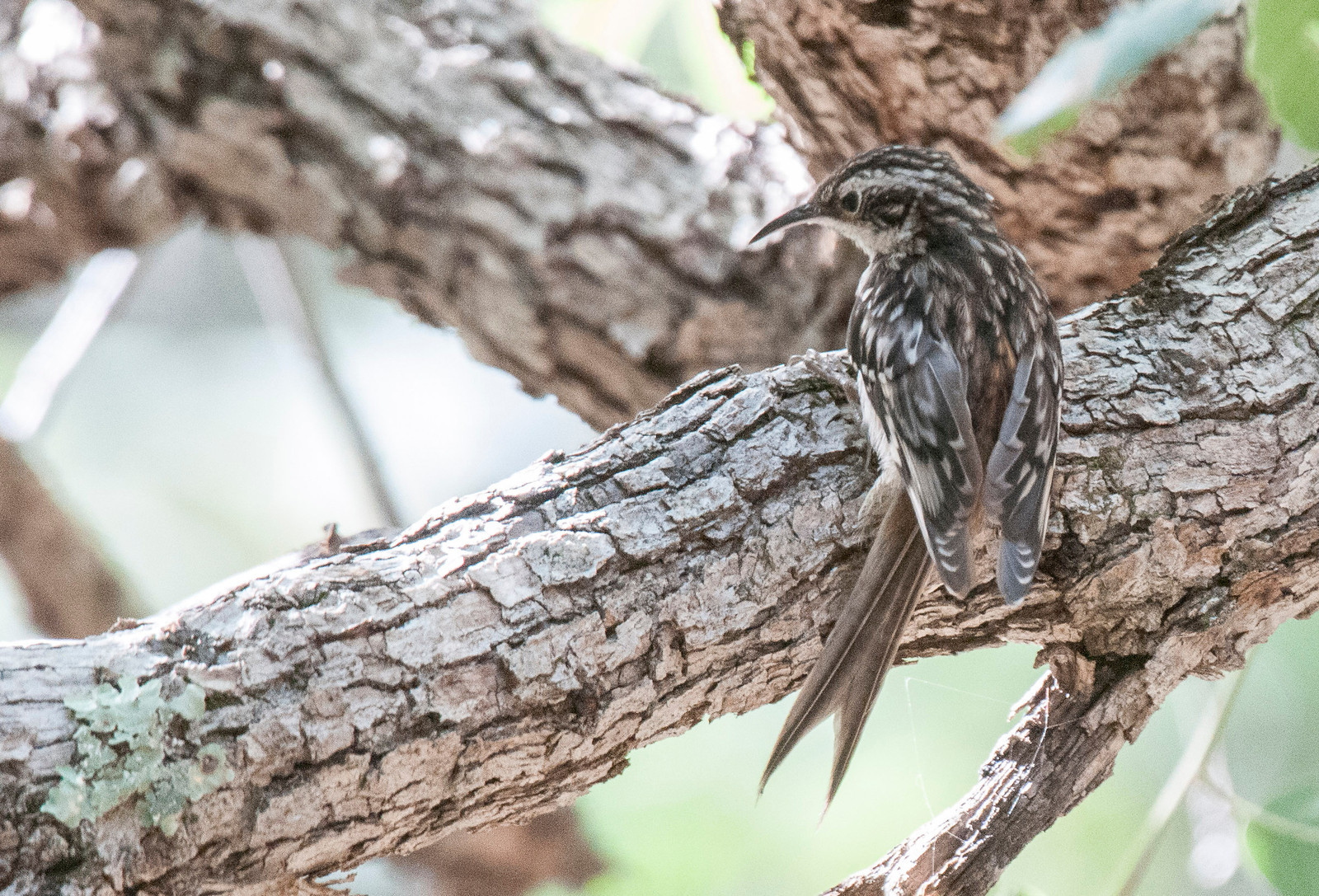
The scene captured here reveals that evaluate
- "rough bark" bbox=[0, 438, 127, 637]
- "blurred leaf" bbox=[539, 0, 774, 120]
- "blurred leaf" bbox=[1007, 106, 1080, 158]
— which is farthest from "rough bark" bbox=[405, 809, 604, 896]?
"blurred leaf" bbox=[1007, 106, 1080, 158]

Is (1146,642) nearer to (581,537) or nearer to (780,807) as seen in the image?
(581,537)

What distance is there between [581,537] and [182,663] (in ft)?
2.48

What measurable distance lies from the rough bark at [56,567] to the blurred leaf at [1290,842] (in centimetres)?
402

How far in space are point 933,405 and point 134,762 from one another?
171 centimetres

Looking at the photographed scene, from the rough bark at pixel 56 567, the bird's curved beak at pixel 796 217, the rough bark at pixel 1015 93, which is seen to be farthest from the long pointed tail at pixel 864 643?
the rough bark at pixel 56 567

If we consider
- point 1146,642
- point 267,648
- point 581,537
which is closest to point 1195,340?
point 1146,642

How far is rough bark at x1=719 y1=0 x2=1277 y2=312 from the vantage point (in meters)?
3.03

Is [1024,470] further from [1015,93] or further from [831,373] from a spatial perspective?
[1015,93]

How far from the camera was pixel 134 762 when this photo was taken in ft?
6.15

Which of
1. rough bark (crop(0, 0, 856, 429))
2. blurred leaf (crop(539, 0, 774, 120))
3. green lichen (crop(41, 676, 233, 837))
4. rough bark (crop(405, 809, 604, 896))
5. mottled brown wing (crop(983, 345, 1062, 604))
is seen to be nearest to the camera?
green lichen (crop(41, 676, 233, 837))

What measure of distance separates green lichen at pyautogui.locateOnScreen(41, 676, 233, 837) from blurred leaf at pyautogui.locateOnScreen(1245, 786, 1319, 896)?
213cm

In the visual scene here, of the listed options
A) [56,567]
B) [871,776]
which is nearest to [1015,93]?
[871,776]

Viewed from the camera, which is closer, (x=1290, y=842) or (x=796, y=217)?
(x=1290, y=842)

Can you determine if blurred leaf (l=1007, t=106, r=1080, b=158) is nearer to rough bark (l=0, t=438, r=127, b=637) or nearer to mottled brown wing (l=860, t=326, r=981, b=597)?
mottled brown wing (l=860, t=326, r=981, b=597)
